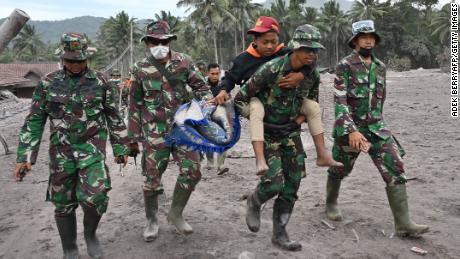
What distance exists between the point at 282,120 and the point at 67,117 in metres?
1.93

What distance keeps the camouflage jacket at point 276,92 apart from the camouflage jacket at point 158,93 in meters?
0.66

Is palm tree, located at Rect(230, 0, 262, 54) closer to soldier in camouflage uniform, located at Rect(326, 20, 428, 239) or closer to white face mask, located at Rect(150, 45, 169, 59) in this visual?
soldier in camouflage uniform, located at Rect(326, 20, 428, 239)

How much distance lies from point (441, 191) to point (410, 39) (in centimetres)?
5270

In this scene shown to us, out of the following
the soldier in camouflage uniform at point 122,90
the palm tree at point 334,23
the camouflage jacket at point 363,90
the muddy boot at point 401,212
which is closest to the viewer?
the muddy boot at point 401,212

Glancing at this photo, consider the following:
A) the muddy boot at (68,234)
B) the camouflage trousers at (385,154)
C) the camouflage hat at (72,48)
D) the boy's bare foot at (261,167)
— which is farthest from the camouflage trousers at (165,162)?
the camouflage trousers at (385,154)

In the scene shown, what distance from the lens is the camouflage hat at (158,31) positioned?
14.4 feet

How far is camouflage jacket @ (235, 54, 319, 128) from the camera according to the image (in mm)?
3773

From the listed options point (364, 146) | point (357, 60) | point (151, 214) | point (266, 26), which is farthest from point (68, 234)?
point (357, 60)

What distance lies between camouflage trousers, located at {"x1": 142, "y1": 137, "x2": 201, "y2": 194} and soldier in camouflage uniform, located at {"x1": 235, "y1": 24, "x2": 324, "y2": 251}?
650mm

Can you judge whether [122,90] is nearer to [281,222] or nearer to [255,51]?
[255,51]

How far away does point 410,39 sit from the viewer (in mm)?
53656

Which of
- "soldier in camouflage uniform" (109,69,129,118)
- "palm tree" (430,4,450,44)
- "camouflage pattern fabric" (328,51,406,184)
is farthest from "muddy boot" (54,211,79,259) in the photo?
"palm tree" (430,4,450,44)

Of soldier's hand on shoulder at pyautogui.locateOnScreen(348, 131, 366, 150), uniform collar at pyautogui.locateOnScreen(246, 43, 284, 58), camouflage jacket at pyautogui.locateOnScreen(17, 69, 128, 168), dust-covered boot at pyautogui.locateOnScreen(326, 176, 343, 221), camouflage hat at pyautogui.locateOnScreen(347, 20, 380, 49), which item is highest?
camouflage hat at pyautogui.locateOnScreen(347, 20, 380, 49)

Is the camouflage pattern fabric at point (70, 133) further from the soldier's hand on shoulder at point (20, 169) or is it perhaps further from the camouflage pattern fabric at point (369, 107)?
the camouflage pattern fabric at point (369, 107)
